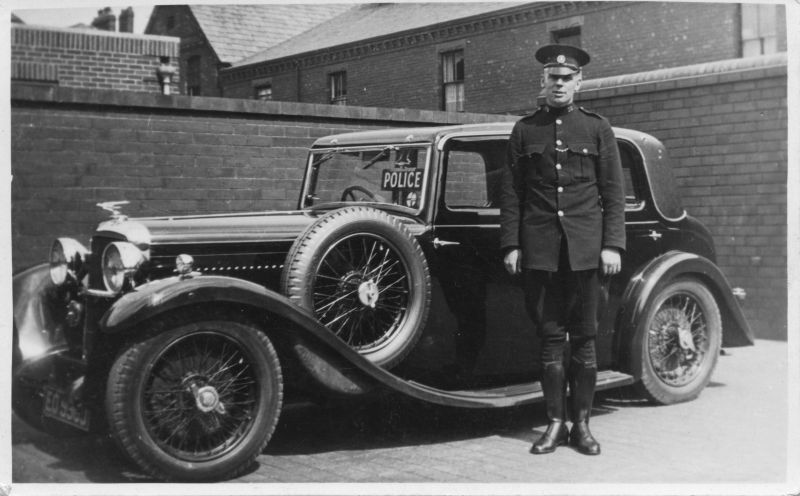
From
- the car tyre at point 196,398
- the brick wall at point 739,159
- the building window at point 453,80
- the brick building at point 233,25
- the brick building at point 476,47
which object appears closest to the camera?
the car tyre at point 196,398

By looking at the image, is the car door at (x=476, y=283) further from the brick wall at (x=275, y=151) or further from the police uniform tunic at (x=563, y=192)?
the brick wall at (x=275, y=151)

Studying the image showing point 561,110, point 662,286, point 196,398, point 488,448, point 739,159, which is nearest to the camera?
point 196,398

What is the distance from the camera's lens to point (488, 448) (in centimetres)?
426

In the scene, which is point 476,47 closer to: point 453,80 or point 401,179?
point 453,80

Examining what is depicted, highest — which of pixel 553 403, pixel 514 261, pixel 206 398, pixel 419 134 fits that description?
pixel 419 134

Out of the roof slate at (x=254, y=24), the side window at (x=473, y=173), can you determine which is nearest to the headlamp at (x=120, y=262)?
the side window at (x=473, y=173)

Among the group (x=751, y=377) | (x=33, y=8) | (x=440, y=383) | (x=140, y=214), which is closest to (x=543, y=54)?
(x=440, y=383)

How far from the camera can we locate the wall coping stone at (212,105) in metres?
6.16

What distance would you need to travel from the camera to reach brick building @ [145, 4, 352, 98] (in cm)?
599

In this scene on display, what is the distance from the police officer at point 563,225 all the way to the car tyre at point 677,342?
0.93 m

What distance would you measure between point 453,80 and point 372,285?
391 inches

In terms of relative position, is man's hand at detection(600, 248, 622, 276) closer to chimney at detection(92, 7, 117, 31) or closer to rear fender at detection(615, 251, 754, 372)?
rear fender at detection(615, 251, 754, 372)

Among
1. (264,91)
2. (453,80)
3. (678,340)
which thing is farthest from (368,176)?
(453,80)

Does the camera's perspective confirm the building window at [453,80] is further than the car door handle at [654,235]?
Yes
